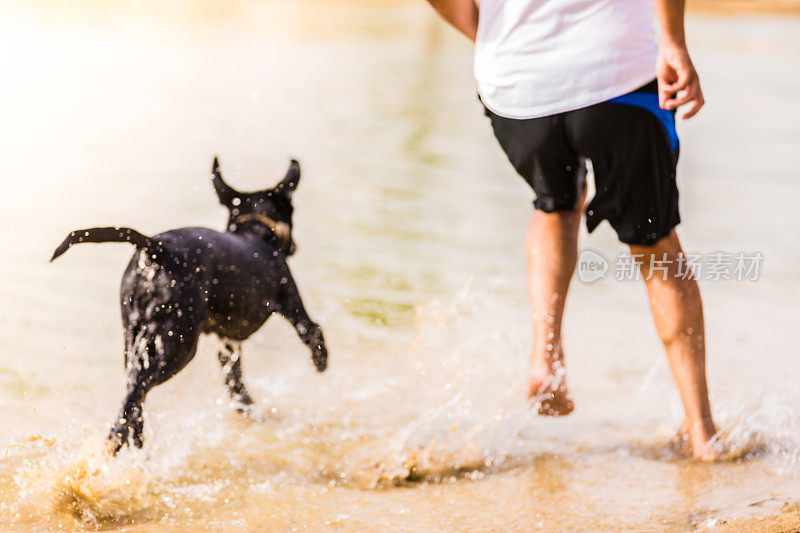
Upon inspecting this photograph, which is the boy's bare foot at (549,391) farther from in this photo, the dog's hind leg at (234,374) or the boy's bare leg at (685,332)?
the dog's hind leg at (234,374)

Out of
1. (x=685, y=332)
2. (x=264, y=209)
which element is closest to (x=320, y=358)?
(x=264, y=209)

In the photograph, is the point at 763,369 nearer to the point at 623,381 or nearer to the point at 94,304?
the point at 623,381

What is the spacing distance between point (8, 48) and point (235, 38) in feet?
13.3

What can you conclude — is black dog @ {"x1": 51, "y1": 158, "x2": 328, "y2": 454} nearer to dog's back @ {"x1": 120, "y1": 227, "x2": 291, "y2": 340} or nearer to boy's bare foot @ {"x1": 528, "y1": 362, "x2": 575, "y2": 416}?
dog's back @ {"x1": 120, "y1": 227, "x2": 291, "y2": 340}

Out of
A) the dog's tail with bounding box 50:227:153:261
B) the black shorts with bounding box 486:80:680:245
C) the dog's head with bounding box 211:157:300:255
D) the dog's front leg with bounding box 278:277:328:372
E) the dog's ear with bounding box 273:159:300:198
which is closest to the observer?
the dog's tail with bounding box 50:227:153:261

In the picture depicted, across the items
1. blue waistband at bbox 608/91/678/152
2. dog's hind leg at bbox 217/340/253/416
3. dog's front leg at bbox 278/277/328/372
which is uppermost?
blue waistband at bbox 608/91/678/152

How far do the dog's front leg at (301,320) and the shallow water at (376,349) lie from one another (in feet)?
0.77

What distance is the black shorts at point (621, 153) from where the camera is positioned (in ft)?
9.89

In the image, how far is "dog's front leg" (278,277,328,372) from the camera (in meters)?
3.60

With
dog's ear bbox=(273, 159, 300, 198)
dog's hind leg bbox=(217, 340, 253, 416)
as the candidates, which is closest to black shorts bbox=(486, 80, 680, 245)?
dog's ear bbox=(273, 159, 300, 198)

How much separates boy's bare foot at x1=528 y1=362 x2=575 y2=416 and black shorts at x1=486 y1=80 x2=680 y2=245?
497mm

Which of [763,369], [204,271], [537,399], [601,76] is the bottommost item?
[763,369]

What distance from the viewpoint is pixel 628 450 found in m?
3.41

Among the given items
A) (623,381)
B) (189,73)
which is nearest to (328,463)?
(623,381)
